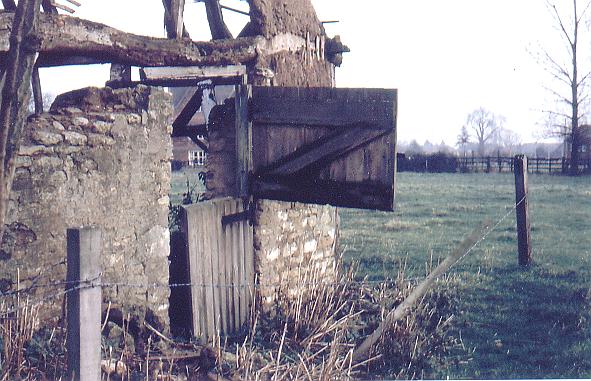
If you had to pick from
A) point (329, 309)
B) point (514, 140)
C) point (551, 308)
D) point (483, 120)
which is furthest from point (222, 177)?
point (514, 140)

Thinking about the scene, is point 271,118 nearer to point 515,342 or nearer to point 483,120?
point 515,342

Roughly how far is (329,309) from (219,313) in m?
1.08

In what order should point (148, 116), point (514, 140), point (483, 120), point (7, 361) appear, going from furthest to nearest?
point (514, 140) < point (483, 120) < point (148, 116) < point (7, 361)

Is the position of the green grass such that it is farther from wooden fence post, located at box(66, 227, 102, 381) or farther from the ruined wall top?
wooden fence post, located at box(66, 227, 102, 381)

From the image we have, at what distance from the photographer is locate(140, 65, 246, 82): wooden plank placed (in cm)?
598

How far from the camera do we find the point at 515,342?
5.84 metres

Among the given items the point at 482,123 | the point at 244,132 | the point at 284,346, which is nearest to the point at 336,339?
the point at 284,346

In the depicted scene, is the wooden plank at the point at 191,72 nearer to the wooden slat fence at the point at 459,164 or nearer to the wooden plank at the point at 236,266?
the wooden plank at the point at 236,266

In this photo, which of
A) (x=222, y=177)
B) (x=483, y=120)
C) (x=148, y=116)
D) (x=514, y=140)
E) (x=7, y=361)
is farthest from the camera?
(x=514, y=140)

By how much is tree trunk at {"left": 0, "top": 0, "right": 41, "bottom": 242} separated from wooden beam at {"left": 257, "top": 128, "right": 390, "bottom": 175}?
7.86 feet

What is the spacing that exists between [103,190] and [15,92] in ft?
3.59

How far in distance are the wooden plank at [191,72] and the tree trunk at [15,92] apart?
6.54 feet

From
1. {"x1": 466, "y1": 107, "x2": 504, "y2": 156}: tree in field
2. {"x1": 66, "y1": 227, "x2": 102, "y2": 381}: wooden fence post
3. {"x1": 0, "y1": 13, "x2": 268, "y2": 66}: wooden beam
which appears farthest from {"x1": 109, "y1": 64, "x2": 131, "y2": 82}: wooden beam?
{"x1": 466, "y1": 107, "x2": 504, "y2": 156}: tree in field

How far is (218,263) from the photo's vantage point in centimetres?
563
